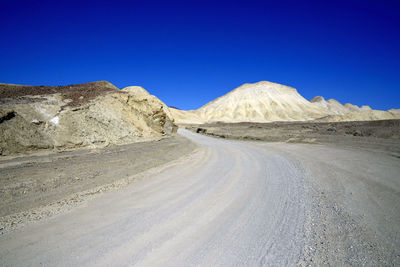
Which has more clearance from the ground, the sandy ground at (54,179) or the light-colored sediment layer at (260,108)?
the light-colored sediment layer at (260,108)

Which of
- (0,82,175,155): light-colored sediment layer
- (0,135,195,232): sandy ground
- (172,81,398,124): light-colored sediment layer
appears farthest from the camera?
(172,81,398,124): light-colored sediment layer

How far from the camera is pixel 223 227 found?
353 cm

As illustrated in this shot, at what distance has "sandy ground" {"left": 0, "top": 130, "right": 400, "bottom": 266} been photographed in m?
2.78

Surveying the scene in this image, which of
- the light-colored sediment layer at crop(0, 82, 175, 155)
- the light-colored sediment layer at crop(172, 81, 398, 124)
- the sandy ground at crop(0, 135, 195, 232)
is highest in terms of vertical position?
the light-colored sediment layer at crop(172, 81, 398, 124)

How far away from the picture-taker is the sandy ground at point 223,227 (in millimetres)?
2783

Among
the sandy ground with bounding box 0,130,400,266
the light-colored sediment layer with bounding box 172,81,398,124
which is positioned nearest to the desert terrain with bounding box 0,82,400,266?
the sandy ground with bounding box 0,130,400,266

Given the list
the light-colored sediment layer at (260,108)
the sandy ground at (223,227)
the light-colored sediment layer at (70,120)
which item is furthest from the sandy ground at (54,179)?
the light-colored sediment layer at (260,108)

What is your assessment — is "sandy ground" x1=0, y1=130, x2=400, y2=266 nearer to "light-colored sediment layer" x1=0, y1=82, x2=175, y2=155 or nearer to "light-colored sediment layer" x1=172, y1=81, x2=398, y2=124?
"light-colored sediment layer" x1=0, y1=82, x2=175, y2=155

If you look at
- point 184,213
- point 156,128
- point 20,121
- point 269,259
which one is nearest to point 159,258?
point 184,213

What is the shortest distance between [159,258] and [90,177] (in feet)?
14.8

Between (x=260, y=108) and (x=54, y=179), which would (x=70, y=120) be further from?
(x=260, y=108)

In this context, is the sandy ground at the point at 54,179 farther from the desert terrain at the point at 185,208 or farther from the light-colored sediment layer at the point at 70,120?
the light-colored sediment layer at the point at 70,120

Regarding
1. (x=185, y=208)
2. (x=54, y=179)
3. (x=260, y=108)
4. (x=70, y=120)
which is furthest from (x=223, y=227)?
(x=260, y=108)

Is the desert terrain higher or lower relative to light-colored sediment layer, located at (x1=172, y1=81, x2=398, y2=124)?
lower
